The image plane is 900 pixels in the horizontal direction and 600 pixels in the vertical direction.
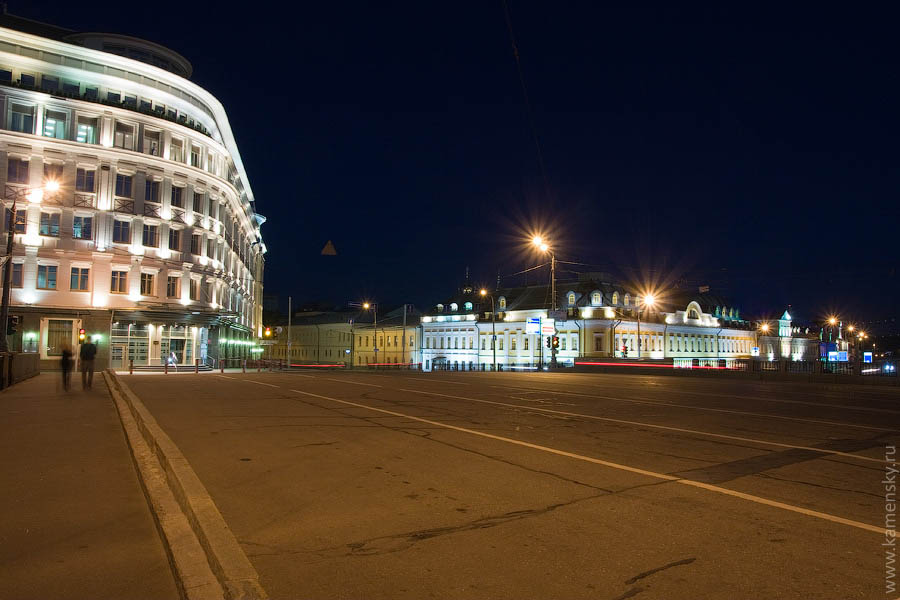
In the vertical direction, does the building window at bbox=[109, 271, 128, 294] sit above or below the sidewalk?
above

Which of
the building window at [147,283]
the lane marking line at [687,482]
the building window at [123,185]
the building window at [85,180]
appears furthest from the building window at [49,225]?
the lane marking line at [687,482]

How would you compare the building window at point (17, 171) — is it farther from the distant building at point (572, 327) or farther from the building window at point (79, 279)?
the distant building at point (572, 327)

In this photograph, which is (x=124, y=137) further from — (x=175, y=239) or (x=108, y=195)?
(x=175, y=239)

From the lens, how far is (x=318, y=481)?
7.43m

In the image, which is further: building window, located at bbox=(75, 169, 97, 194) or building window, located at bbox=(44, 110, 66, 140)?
building window, located at bbox=(75, 169, 97, 194)

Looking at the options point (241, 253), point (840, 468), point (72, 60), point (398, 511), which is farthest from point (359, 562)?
point (241, 253)

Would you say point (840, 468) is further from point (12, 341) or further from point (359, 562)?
point (12, 341)

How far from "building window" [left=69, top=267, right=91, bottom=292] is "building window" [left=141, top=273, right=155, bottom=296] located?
3472mm

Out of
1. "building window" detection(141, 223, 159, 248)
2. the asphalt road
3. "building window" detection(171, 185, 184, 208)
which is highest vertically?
"building window" detection(171, 185, 184, 208)

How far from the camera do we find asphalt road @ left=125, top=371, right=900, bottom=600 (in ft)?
14.5

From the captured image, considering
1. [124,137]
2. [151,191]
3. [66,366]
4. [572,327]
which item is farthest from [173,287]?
[572,327]

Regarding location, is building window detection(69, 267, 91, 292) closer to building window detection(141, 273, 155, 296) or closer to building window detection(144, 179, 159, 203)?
building window detection(141, 273, 155, 296)

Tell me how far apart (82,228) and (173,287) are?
23.6 feet

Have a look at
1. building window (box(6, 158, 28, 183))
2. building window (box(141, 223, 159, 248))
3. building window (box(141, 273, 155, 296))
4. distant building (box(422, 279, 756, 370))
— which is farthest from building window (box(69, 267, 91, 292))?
distant building (box(422, 279, 756, 370))
